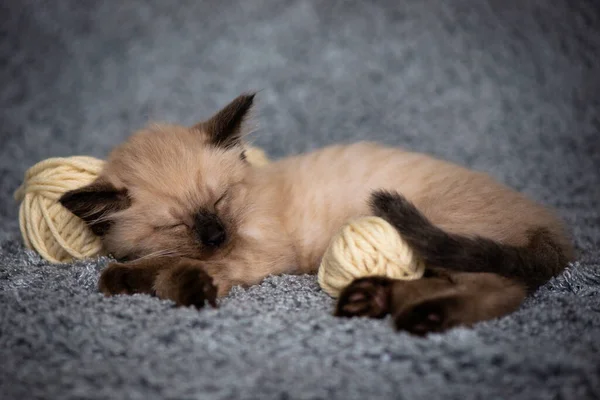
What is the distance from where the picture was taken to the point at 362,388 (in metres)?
0.92

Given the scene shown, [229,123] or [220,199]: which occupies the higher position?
[229,123]

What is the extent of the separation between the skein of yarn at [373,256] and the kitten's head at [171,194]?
A: 311 millimetres

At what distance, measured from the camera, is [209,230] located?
1.40 meters

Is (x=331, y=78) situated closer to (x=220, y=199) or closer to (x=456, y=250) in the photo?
(x=220, y=199)

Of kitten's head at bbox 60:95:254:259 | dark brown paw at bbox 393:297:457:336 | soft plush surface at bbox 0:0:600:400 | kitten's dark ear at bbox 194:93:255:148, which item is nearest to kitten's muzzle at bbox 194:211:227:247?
kitten's head at bbox 60:95:254:259

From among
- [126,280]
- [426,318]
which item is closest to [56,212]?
[126,280]

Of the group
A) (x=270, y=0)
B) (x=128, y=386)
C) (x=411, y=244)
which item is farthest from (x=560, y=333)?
(x=270, y=0)

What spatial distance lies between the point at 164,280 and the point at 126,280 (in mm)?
111

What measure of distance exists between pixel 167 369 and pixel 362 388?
33 centimetres

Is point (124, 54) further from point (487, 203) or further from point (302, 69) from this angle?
point (487, 203)

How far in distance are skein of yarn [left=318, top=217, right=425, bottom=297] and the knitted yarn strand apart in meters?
0.72

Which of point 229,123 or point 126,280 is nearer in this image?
point 126,280

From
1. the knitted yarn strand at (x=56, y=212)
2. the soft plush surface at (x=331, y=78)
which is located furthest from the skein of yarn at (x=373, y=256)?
the soft plush surface at (x=331, y=78)

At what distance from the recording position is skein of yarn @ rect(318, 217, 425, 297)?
126 centimetres
